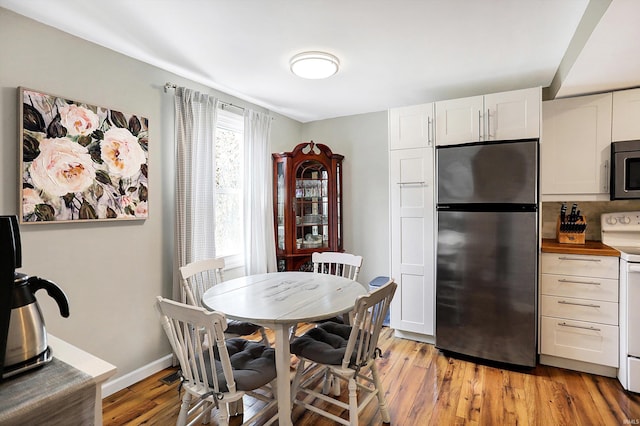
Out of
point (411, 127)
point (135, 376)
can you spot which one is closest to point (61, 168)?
point (135, 376)

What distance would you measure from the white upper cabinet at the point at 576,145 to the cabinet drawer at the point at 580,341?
106 centimetres

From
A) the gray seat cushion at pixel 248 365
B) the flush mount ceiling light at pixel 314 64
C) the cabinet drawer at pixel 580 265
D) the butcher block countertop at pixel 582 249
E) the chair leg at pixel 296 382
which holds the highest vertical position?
the flush mount ceiling light at pixel 314 64

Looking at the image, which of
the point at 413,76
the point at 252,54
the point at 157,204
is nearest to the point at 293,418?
the point at 157,204

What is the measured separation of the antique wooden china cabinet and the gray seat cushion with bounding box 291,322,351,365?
5.10 ft

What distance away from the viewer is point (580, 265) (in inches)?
99.5

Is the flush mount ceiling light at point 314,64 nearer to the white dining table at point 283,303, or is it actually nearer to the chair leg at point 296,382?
the white dining table at point 283,303

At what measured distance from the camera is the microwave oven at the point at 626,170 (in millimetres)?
2521

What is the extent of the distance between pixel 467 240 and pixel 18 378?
9.05 ft

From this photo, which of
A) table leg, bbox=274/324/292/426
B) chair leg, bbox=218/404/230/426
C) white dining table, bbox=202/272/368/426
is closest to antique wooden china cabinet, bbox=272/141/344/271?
white dining table, bbox=202/272/368/426

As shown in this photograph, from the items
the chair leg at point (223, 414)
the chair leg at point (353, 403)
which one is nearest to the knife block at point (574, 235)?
the chair leg at point (353, 403)

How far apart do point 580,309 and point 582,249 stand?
464mm

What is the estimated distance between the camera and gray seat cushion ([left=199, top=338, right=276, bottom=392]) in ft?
5.22

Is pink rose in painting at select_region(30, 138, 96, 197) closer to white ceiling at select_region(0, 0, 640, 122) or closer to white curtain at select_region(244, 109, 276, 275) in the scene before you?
white ceiling at select_region(0, 0, 640, 122)

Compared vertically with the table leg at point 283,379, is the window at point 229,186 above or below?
above
